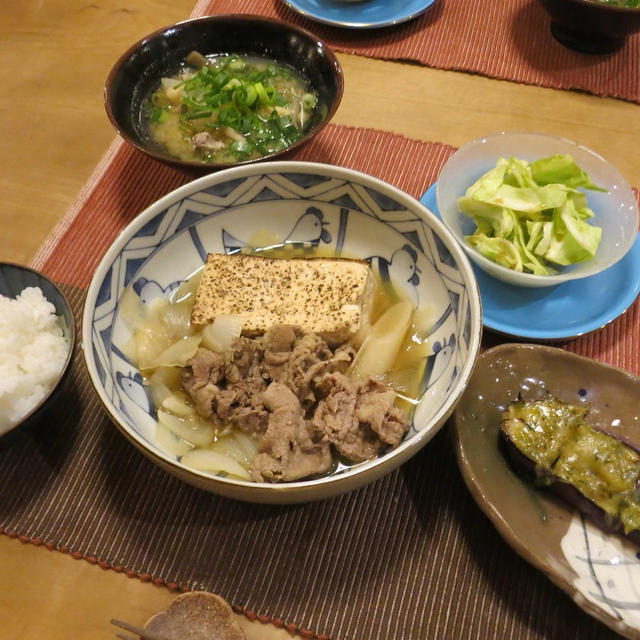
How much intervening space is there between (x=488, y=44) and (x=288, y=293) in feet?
5.89

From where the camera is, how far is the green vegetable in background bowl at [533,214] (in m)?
1.75

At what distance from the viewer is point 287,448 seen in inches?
52.1

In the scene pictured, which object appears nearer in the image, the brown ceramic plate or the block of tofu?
the brown ceramic plate

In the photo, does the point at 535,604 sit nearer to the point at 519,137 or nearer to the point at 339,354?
the point at 339,354

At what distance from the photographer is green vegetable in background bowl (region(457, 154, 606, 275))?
1.75m

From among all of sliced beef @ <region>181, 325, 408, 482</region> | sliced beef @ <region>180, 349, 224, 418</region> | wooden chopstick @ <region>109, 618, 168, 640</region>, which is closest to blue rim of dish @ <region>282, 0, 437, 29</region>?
sliced beef @ <region>181, 325, 408, 482</region>

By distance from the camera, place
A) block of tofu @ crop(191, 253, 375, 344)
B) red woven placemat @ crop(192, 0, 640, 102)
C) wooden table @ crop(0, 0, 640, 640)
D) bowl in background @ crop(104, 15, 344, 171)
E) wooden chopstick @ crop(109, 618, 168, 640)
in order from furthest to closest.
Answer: red woven placemat @ crop(192, 0, 640, 102) → wooden table @ crop(0, 0, 640, 640) → bowl in background @ crop(104, 15, 344, 171) → block of tofu @ crop(191, 253, 375, 344) → wooden chopstick @ crop(109, 618, 168, 640)

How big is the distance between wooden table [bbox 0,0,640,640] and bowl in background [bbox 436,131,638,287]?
30 cm

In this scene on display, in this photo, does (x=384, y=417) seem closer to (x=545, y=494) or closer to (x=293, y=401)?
(x=293, y=401)

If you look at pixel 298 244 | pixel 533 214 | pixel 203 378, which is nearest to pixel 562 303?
pixel 533 214

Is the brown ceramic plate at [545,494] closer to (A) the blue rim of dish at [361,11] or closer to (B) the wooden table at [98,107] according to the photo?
(B) the wooden table at [98,107]

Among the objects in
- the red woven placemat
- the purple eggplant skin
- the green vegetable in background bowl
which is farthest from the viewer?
the red woven placemat

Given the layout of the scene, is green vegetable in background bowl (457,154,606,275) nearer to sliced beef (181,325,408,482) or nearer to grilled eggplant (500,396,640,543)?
grilled eggplant (500,396,640,543)

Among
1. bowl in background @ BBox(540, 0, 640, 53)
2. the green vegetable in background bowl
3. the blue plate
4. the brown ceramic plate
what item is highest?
bowl in background @ BBox(540, 0, 640, 53)
